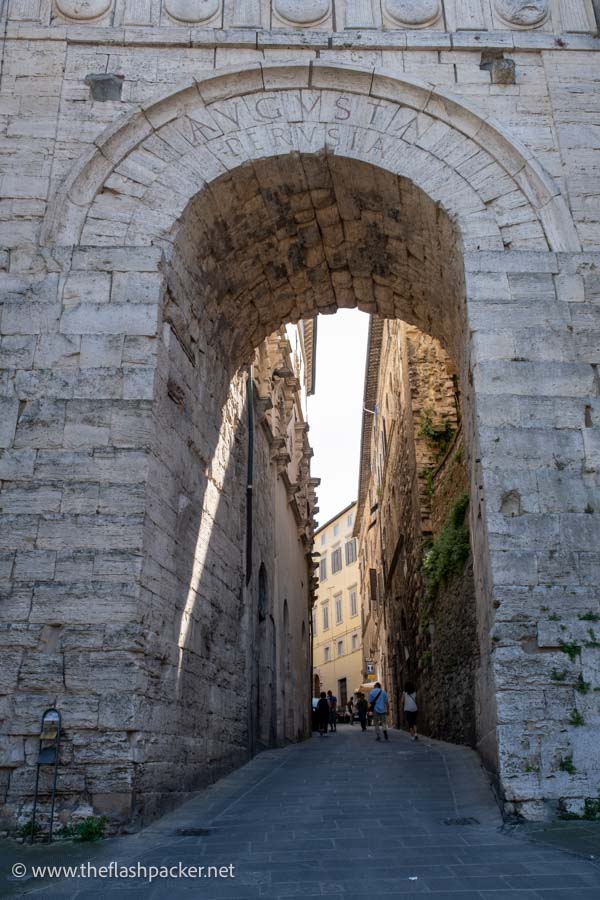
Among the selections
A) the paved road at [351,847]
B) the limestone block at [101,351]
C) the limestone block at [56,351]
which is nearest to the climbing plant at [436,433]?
the paved road at [351,847]

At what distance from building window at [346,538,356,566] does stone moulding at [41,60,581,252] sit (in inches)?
1300

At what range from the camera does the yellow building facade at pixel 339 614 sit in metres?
35.2

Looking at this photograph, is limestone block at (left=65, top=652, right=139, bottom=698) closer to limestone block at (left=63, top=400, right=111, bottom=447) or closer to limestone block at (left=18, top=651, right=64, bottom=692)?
limestone block at (left=18, top=651, right=64, bottom=692)

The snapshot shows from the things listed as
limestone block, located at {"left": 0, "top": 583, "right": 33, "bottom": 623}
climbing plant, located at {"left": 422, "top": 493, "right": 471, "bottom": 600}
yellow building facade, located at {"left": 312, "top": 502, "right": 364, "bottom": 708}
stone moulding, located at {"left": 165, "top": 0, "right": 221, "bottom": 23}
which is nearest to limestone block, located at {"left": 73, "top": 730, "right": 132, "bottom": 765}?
limestone block, located at {"left": 0, "top": 583, "right": 33, "bottom": 623}

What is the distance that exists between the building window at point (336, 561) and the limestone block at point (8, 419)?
35.2m

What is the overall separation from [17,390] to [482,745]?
4467 millimetres

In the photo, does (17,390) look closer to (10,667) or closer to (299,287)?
(10,667)

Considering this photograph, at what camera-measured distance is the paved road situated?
348cm

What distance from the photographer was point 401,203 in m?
6.72

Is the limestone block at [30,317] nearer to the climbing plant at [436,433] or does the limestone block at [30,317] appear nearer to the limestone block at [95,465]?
the limestone block at [95,465]

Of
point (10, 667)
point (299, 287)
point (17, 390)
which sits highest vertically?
point (299, 287)

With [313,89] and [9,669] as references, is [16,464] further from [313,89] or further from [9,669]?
[313,89]

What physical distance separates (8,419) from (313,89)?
373 centimetres

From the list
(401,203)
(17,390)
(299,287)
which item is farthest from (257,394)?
(17,390)
